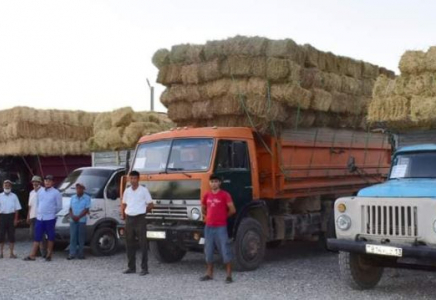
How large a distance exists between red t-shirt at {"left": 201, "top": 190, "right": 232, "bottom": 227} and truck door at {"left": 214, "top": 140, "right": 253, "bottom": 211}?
642mm

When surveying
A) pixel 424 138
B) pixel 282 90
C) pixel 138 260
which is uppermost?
pixel 282 90

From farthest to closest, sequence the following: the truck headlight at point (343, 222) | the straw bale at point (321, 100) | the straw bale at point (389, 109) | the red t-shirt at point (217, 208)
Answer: the straw bale at point (321, 100), the straw bale at point (389, 109), the red t-shirt at point (217, 208), the truck headlight at point (343, 222)

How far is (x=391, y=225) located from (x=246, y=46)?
5067mm

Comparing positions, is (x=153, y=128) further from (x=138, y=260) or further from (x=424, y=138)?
(x=424, y=138)

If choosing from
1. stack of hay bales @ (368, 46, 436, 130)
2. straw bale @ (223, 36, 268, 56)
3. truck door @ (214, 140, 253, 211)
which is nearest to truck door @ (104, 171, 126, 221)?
truck door @ (214, 140, 253, 211)

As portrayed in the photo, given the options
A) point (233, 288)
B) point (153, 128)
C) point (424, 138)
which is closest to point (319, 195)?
point (424, 138)

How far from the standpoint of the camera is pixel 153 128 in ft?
60.6

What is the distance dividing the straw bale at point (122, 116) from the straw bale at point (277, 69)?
26.0 ft

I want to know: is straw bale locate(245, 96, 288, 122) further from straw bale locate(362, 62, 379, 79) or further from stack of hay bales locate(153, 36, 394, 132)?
straw bale locate(362, 62, 379, 79)

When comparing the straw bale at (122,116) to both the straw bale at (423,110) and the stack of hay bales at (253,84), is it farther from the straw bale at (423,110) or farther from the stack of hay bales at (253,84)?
the straw bale at (423,110)

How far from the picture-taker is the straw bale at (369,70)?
14.6 m

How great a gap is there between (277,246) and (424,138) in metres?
4.57

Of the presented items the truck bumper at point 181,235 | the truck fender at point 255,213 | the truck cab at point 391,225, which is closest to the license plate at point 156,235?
the truck bumper at point 181,235

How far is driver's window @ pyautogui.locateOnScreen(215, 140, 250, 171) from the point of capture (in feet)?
36.2
